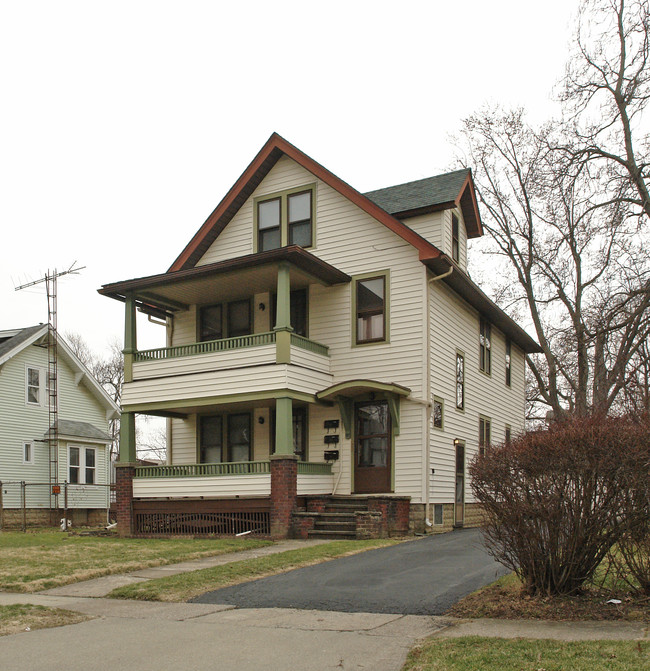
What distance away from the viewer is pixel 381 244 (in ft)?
66.1

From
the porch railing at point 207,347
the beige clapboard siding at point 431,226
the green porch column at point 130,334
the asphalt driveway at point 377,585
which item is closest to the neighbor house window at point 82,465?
the green porch column at point 130,334

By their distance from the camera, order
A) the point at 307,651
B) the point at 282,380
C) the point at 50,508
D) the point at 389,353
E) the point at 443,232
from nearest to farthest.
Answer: the point at 307,651, the point at 282,380, the point at 389,353, the point at 443,232, the point at 50,508

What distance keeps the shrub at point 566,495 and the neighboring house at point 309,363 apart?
843 centimetres

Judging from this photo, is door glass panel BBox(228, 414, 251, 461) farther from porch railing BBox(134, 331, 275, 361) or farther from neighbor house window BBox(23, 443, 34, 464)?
neighbor house window BBox(23, 443, 34, 464)

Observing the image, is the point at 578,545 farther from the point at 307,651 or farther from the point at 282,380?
the point at 282,380

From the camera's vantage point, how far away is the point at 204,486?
1919 centimetres

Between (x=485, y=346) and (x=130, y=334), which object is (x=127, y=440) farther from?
(x=485, y=346)

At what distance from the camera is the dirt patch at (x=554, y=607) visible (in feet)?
25.7

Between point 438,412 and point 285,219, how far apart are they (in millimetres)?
6747

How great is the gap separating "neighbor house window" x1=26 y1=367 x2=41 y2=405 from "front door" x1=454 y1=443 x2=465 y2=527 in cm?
1763

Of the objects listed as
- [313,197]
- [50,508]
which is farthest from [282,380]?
[50,508]

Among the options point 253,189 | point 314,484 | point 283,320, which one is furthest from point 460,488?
point 253,189

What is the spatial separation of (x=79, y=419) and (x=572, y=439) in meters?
28.8

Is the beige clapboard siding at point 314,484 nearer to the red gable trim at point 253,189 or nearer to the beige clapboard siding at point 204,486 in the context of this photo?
the beige clapboard siding at point 204,486
